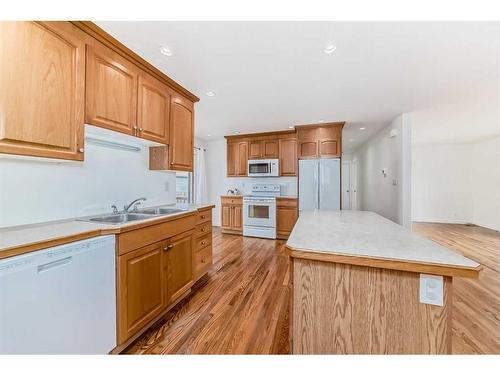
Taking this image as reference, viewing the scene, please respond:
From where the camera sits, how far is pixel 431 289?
0.92 metres

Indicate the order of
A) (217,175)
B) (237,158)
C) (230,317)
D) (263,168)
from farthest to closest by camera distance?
1. (217,175)
2. (237,158)
3. (263,168)
4. (230,317)

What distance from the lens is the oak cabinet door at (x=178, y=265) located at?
1.86m

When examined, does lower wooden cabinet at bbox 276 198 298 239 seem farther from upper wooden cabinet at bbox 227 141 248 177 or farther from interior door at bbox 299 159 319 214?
upper wooden cabinet at bbox 227 141 248 177

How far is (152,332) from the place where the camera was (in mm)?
1651

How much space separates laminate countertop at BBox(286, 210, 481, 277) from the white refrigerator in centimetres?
253

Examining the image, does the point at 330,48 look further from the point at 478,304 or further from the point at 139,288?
the point at 478,304

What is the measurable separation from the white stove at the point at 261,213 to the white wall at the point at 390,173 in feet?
6.97

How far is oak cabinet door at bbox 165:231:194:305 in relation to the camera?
1.86 m

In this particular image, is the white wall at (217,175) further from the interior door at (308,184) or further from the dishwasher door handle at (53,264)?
the dishwasher door handle at (53,264)

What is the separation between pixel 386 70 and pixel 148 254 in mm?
2741

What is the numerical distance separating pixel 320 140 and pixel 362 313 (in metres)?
3.47

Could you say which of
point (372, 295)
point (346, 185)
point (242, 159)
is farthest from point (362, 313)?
point (346, 185)
